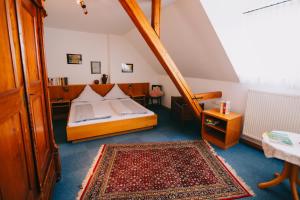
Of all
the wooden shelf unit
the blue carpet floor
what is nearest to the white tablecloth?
the blue carpet floor

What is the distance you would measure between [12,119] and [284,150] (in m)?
2.19

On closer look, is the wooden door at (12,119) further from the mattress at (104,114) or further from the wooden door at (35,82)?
the mattress at (104,114)

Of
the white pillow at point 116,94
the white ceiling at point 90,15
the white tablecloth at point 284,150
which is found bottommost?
the white tablecloth at point 284,150

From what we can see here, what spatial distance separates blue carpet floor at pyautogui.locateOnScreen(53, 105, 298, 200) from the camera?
6.08 ft

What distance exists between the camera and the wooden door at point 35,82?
1.34 metres

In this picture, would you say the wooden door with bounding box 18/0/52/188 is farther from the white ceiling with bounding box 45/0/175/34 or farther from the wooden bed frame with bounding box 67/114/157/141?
the white ceiling with bounding box 45/0/175/34

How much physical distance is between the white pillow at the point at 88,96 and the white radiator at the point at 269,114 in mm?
3838

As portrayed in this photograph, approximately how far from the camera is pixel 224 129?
2.81 meters

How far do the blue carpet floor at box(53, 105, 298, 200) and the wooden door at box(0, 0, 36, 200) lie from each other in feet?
3.04

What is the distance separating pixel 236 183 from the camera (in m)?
1.96

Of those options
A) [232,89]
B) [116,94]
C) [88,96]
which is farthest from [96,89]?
[232,89]

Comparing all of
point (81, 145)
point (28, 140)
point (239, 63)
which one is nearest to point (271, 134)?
point (239, 63)

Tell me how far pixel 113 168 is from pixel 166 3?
2.75 metres

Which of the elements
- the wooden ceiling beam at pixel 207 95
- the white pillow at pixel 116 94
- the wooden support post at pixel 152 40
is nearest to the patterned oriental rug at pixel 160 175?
the wooden ceiling beam at pixel 207 95
